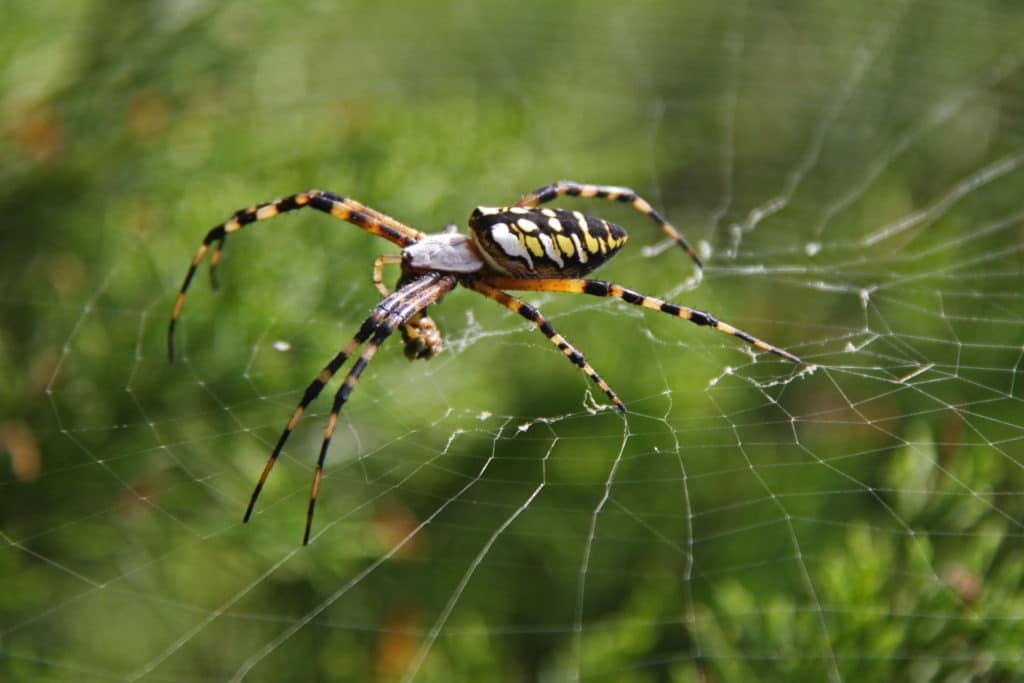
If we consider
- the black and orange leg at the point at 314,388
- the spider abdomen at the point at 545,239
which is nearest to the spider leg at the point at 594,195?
the spider abdomen at the point at 545,239

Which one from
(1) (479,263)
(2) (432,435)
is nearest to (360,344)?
(2) (432,435)

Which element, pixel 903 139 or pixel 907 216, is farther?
pixel 903 139

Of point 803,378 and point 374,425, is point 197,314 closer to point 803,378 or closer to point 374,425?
point 374,425

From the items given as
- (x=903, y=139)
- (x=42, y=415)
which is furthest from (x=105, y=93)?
(x=903, y=139)

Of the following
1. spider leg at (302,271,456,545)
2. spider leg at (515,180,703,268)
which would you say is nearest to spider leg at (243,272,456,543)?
spider leg at (302,271,456,545)

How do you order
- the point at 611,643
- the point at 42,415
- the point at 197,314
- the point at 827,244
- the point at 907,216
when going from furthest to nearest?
the point at 827,244, the point at 907,216, the point at 197,314, the point at 42,415, the point at 611,643

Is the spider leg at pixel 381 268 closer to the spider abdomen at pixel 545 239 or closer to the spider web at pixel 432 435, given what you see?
the spider web at pixel 432 435
